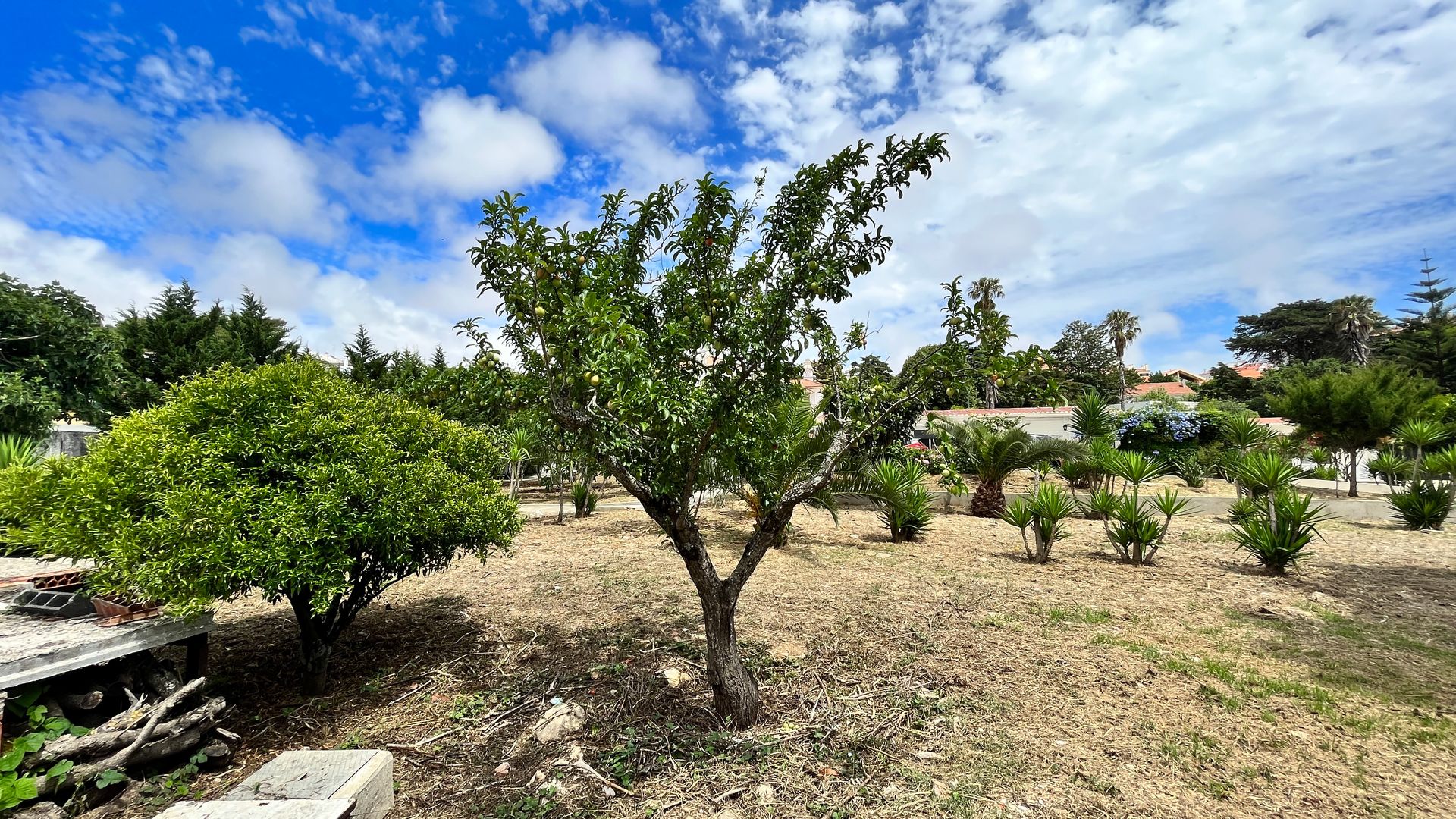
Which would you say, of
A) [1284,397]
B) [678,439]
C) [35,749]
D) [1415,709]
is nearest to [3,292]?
[35,749]

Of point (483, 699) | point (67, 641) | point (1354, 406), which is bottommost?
point (483, 699)

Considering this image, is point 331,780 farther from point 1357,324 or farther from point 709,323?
point 1357,324

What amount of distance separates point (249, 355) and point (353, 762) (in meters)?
24.9

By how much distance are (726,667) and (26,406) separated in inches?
600

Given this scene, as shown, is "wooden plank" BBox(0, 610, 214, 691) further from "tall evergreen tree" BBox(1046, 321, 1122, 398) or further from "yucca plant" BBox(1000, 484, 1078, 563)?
"tall evergreen tree" BBox(1046, 321, 1122, 398)

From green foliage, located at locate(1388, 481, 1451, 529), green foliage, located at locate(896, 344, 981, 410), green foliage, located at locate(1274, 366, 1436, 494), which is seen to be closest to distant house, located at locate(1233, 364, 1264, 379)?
green foliage, located at locate(1274, 366, 1436, 494)

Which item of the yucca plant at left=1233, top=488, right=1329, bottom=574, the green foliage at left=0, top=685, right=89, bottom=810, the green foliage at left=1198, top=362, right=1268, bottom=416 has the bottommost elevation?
the green foliage at left=0, top=685, right=89, bottom=810

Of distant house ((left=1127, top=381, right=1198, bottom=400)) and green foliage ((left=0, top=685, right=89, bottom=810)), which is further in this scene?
distant house ((left=1127, top=381, right=1198, bottom=400))

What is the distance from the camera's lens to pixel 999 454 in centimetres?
1263

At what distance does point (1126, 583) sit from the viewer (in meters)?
6.77

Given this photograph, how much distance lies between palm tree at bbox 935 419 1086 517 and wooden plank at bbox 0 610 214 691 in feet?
38.8

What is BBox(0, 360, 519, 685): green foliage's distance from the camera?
129 inches

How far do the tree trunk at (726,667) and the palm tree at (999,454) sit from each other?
9766 millimetres

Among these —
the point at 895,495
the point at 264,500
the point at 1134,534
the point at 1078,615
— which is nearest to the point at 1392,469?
the point at 1134,534
